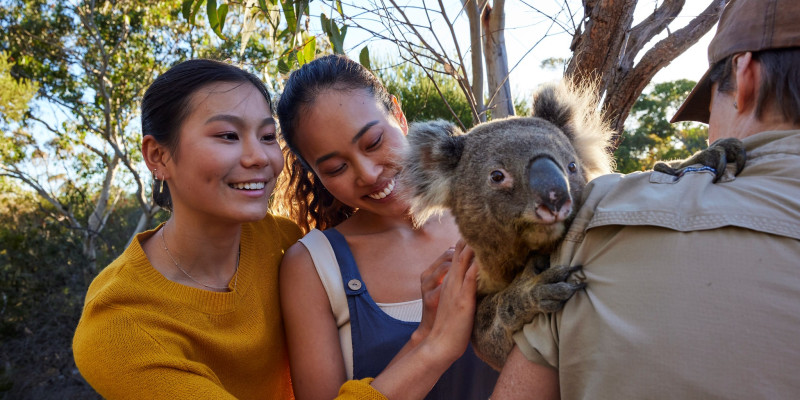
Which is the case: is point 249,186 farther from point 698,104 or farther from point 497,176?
point 698,104

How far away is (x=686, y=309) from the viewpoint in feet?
3.21

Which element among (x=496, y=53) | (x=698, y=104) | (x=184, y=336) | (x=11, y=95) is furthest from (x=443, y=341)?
(x=11, y=95)

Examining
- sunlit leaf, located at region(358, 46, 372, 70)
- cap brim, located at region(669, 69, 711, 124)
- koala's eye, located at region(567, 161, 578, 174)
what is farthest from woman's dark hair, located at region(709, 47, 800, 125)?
sunlit leaf, located at region(358, 46, 372, 70)

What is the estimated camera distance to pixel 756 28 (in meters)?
1.20

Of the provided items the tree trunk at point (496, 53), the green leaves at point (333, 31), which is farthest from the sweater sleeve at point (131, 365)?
the tree trunk at point (496, 53)

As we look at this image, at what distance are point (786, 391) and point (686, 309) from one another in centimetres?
19

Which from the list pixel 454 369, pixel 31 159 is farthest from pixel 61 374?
pixel 454 369

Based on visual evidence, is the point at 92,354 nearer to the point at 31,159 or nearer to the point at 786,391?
the point at 786,391

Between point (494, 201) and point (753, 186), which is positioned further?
point (494, 201)

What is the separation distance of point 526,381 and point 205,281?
4.22 ft

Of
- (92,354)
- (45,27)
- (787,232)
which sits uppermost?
(45,27)

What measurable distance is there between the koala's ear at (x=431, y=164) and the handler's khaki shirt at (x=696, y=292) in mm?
585

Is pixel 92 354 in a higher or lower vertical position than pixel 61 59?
lower

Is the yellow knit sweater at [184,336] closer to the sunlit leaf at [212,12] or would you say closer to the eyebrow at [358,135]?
the eyebrow at [358,135]
